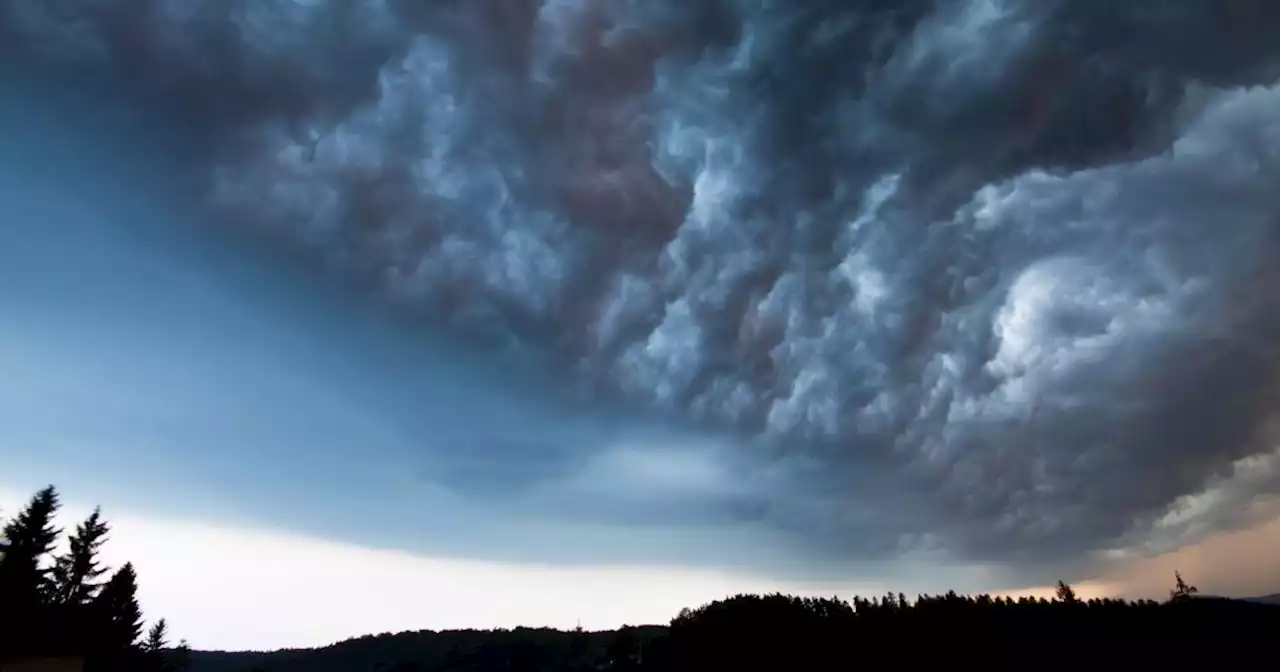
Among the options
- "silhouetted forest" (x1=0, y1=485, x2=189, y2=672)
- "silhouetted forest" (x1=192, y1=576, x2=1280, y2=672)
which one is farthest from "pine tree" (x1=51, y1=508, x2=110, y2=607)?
"silhouetted forest" (x1=192, y1=576, x2=1280, y2=672)

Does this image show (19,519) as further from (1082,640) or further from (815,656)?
(1082,640)

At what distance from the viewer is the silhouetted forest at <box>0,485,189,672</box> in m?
38.3

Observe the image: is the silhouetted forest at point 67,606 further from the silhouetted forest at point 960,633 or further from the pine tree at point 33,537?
the silhouetted forest at point 960,633

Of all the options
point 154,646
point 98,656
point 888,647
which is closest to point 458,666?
point 154,646

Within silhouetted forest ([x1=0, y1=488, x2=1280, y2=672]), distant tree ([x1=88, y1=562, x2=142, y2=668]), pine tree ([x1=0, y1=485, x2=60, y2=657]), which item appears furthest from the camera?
distant tree ([x1=88, y1=562, x2=142, y2=668])

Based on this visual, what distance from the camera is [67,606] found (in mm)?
72562

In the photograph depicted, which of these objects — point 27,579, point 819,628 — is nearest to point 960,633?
point 819,628

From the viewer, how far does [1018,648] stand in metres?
62.7

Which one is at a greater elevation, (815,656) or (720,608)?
(720,608)

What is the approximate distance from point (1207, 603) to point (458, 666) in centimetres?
16277

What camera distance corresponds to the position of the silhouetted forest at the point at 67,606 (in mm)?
38344

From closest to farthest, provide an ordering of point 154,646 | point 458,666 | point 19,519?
1. point 19,519
2. point 154,646
3. point 458,666

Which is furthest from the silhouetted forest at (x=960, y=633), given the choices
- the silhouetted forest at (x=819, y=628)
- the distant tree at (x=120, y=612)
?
the distant tree at (x=120, y=612)

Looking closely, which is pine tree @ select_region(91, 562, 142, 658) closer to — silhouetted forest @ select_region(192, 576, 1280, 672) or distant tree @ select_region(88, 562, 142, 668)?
distant tree @ select_region(88, 562, 142, 668)
